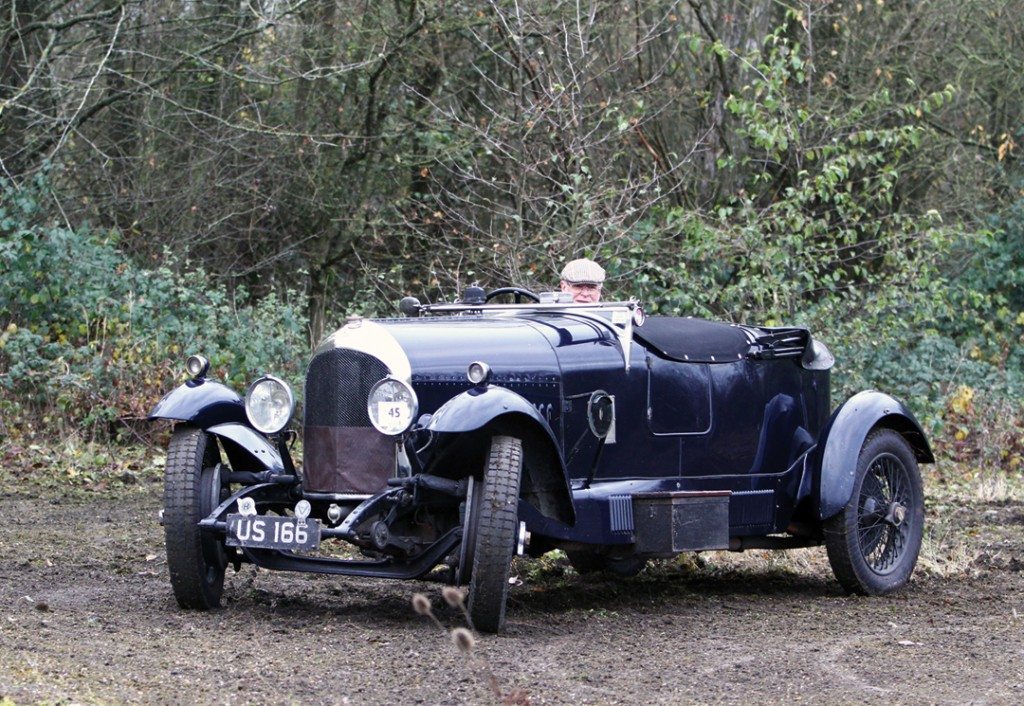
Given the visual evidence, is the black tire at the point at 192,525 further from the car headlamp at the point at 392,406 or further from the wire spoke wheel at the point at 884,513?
the wire spoke wheel at the point at 884,513

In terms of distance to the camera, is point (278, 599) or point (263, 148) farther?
point (263, 148)

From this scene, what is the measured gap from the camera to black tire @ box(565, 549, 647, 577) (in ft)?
22.1

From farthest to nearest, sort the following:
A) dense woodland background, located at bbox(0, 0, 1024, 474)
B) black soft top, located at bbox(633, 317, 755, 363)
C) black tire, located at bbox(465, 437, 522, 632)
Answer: dense woodland background, located at bbox(0, 0, 1024, 474), black soft top, located at bbox(633, 317, 755, 363), black tire, located at bbox(465, 437, 522, 632)

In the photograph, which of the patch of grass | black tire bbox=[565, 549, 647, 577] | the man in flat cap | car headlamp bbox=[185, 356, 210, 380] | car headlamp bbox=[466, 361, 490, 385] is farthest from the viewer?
the patch of grass

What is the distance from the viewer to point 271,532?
5.57 m

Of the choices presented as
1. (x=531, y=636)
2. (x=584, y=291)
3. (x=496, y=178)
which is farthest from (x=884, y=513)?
(x=496, y=178)

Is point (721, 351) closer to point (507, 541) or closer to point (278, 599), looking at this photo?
point (507, 541)

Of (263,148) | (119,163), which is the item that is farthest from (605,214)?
(119,163)

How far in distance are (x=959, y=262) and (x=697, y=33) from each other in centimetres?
418

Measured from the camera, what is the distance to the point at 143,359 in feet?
38.6

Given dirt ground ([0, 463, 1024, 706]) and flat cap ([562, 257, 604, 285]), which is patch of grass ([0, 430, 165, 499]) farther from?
flat cap ([562, 257, 604, 285])

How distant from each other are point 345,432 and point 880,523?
2.86 meters

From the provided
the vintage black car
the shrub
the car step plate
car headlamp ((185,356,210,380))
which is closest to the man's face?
the vintage black car

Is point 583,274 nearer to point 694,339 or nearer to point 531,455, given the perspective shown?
point 694,339
